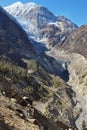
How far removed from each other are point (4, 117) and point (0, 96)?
19.3ft

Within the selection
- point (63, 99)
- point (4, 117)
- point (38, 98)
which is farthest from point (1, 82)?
point (63, 99)

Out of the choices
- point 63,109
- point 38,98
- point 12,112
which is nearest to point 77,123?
point 63,109

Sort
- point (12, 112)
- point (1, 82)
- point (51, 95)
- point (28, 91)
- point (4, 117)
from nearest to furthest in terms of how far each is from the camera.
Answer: point (4, 117) < point (12, 112) < point (1, 82) < point (28, 91) < point (51, 95)

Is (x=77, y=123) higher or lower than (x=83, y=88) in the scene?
lower

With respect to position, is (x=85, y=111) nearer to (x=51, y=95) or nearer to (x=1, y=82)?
(x=51, y=95)

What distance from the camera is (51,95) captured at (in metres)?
137

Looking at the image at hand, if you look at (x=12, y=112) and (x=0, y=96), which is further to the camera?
(x=0, y=96)

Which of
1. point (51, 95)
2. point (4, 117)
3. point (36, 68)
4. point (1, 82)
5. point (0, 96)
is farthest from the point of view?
point (36, 68)

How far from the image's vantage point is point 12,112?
21688 mm

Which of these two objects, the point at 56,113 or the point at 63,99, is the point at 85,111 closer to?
the point at 63,99

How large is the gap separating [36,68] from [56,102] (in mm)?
51436

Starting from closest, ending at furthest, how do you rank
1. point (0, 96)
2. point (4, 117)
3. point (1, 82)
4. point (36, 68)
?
point (4, 117), point (0, 96), point (1, 82), point (36, 68)

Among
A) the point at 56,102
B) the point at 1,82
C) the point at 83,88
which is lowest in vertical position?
the point at 1,82

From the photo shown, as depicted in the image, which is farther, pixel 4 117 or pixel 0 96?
pixel 0 96
